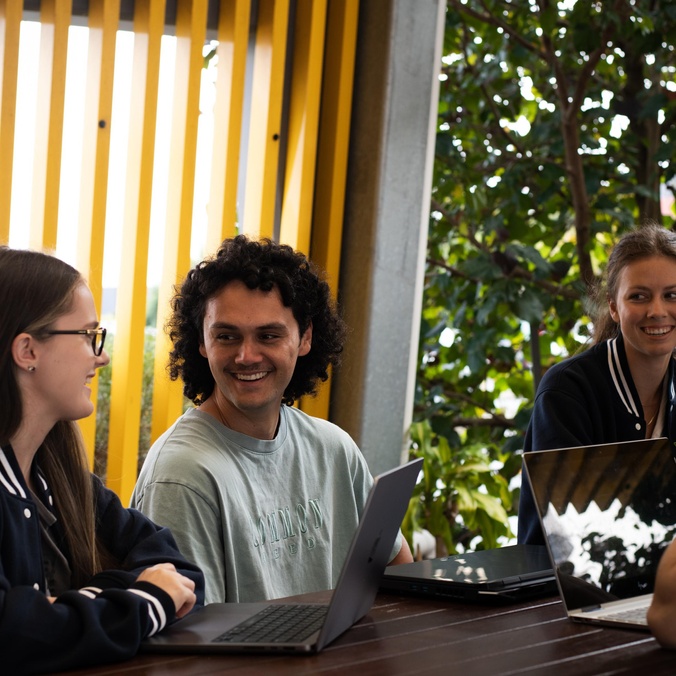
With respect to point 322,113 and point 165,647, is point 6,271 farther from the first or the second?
point 322,113

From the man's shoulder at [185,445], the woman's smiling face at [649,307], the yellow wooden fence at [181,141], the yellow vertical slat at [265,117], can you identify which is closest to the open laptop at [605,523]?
the man's shoulder at [185,445]

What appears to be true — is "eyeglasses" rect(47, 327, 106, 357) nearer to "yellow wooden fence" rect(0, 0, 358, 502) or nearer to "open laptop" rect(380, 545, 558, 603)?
"open laptop" rect(380, 545, 558, 603)

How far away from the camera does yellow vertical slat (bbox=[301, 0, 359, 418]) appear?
149 inches

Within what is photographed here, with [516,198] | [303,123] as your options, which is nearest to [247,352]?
[303,123]

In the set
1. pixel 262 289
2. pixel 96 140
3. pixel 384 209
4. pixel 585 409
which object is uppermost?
pixel 96 140

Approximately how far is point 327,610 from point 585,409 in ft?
4.21

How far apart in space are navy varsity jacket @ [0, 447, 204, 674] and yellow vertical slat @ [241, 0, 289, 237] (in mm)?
2038

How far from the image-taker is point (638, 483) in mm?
1822

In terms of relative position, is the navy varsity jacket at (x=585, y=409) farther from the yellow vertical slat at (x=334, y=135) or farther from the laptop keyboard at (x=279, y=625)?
the yellow vertical slat at (x=334, y=135)

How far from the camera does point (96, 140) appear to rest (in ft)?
10.9

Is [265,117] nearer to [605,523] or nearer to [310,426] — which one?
[310,426]

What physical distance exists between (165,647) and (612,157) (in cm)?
345

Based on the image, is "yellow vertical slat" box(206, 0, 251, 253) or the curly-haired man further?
"yellow vertical slat" box(206, 0, 251, 253)

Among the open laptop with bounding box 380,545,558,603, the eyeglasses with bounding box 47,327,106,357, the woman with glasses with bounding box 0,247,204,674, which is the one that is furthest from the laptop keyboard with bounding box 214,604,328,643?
the eyeglasses with bounding box 47,327,106,357
